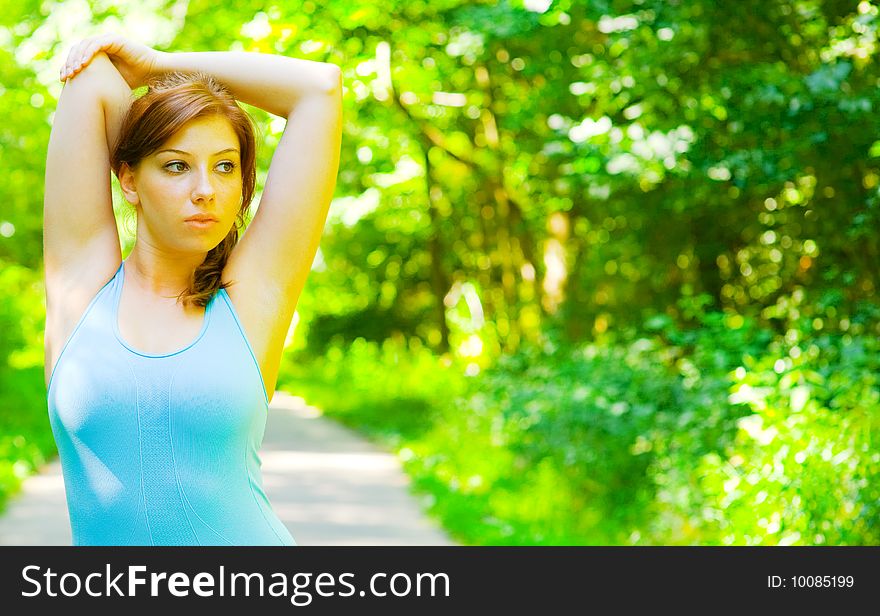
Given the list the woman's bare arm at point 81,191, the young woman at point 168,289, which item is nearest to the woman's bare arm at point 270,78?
the young woman at point 168,289

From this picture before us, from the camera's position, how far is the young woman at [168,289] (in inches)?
68.7

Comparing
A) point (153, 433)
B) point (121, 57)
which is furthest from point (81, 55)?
point (153, 433)

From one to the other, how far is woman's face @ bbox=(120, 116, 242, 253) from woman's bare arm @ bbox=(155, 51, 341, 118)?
191 mm

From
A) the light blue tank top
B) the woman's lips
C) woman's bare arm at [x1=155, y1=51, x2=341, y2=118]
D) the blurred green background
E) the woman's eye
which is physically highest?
the blurred green background

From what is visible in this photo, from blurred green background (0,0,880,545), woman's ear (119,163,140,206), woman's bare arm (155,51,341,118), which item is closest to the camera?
woman's ear (119,163,140,206)

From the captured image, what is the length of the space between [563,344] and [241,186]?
10032mm

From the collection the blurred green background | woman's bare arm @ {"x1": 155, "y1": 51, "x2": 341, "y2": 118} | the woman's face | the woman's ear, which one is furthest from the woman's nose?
the blurred green background

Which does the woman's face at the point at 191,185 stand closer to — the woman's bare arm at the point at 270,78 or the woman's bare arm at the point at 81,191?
the woman's bare arm at the point at 81,191

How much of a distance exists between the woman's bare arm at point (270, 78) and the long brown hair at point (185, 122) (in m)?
0.06

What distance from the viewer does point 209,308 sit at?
1848 millimetres

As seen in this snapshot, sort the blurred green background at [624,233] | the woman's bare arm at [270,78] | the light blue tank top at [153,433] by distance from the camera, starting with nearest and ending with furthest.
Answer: the light blue tank top at [153,433] → the woman's bare arm at [270,78] → the blurred green background at [624,233]

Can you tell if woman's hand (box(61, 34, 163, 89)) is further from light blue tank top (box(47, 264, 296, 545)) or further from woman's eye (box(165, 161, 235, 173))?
light blue tank top (box(47, 264, 296, 545))

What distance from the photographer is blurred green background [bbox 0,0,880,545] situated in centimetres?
650

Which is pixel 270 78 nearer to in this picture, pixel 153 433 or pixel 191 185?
pixel 191 185
